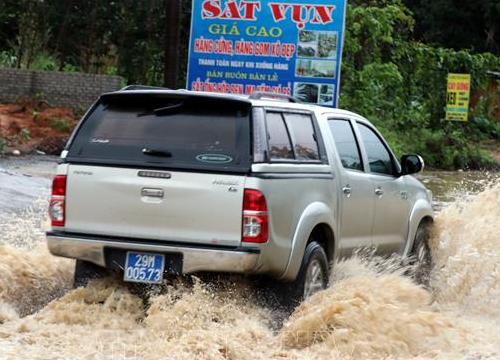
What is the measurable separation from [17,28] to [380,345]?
962 inches

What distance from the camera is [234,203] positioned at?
6965 millimetres

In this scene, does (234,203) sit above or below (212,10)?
below

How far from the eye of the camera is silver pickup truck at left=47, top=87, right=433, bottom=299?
6.99 m

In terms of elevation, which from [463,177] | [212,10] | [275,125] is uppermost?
[212,10]

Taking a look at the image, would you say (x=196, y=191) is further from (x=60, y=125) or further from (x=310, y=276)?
(x=60, y=125)

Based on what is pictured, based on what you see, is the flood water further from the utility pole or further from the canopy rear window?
the utility pole

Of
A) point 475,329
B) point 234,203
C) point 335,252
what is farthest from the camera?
point 335,252

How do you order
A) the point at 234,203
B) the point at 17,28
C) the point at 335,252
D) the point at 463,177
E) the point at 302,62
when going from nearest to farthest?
the point at 234,203 → the point at 335,252 → the point at 302,62 → the point at 463,177 → the point at 17,28

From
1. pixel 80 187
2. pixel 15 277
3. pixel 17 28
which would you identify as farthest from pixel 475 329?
pixel 17 28

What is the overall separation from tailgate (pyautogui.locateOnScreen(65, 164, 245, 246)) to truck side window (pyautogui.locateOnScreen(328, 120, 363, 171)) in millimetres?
1745

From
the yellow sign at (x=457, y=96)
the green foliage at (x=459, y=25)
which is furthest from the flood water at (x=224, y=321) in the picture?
the green foliage at (x=459, y=25)

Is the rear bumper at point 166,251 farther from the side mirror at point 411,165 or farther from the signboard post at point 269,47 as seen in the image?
the signboard post at point 269,47

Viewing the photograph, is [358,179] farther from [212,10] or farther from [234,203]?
[212,10]

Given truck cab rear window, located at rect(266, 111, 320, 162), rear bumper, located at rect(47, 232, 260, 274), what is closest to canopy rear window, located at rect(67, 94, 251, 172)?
truck cab rear window, located at rect(266, 111, 320, 162)
